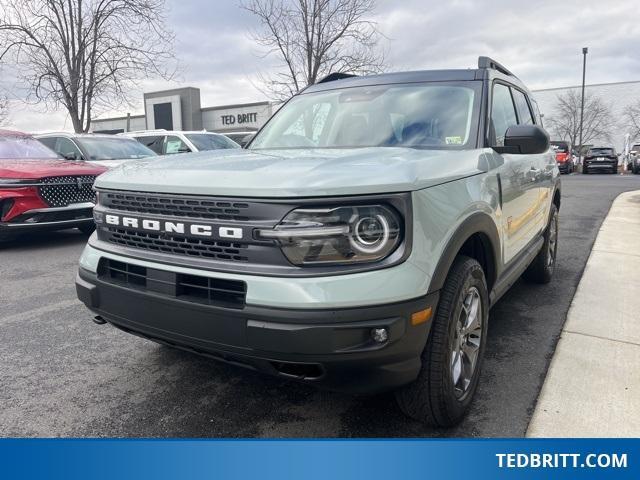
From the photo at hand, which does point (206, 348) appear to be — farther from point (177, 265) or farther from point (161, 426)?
point (161, 426)

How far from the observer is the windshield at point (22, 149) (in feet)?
25.9

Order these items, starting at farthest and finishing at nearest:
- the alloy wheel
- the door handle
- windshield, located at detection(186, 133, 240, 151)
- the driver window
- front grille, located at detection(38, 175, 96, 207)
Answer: windshield, located at detection(186, 133, 240, 151) → front grille, located at detection(38, 175, 96, 207) → the door handle → the driver window → the alloy wheel

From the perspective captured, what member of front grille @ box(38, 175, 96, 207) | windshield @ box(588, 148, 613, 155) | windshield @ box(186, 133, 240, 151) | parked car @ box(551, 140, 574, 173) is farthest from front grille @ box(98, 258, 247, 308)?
windshield @ box(588, 148, 613, 155)

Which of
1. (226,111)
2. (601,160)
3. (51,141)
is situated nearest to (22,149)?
(51,141)

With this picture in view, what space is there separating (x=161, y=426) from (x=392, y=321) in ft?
4.44

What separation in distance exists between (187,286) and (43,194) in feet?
18.4

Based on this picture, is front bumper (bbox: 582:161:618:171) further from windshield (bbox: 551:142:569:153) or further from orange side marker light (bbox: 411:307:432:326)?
orange side marker light (bbox: 411:307:432:326)

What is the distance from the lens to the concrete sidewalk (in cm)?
255

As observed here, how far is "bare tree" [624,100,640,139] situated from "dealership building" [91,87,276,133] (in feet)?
96.7

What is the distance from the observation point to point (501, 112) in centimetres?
359

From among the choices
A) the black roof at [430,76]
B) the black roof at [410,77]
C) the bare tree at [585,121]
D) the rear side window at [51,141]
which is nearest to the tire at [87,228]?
the rear side window at [51,141]

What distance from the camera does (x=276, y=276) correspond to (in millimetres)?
2037

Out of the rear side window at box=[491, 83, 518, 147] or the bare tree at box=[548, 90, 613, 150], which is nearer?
the rear side window at box=[491, 83, 518, 147]

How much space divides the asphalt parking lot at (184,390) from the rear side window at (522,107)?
158 cm
